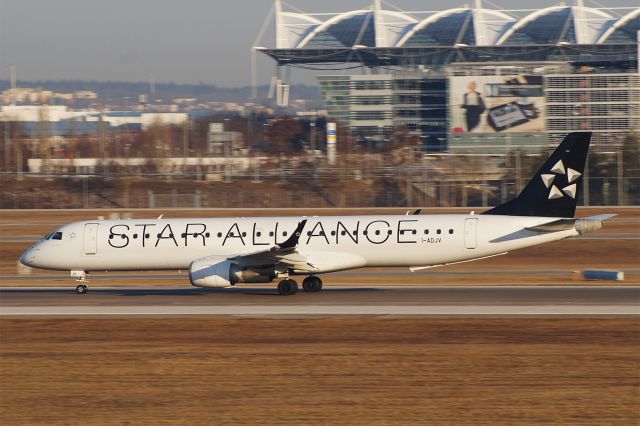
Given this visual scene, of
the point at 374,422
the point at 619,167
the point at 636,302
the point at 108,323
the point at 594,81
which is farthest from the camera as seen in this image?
the point at 594,81

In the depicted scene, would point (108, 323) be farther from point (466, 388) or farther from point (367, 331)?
point (466, 388)

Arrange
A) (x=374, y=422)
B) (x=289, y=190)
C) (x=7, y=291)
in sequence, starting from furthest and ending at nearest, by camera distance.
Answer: (x=289, y=190) < (x=7, y=291) < (x=374, y=422)

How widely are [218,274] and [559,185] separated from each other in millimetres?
13372

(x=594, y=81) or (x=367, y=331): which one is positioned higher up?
(x=594, y=81)

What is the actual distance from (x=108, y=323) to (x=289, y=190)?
6106 cm

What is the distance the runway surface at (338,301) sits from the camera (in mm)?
30734

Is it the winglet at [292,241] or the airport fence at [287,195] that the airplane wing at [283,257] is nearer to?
the winglet at [292,241]

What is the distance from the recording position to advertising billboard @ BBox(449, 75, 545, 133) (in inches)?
6654

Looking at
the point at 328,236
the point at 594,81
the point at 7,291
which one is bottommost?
the point at 7,291

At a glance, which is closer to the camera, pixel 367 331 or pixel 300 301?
pixel 367 331

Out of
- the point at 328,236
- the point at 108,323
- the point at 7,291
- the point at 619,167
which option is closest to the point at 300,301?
the point at 328,236

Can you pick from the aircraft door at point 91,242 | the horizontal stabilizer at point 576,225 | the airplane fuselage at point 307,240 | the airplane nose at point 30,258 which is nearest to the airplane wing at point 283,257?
the airplane fuselage at point 307,240

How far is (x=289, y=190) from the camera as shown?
8988 cm

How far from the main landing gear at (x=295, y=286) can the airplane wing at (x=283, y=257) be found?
67cm
